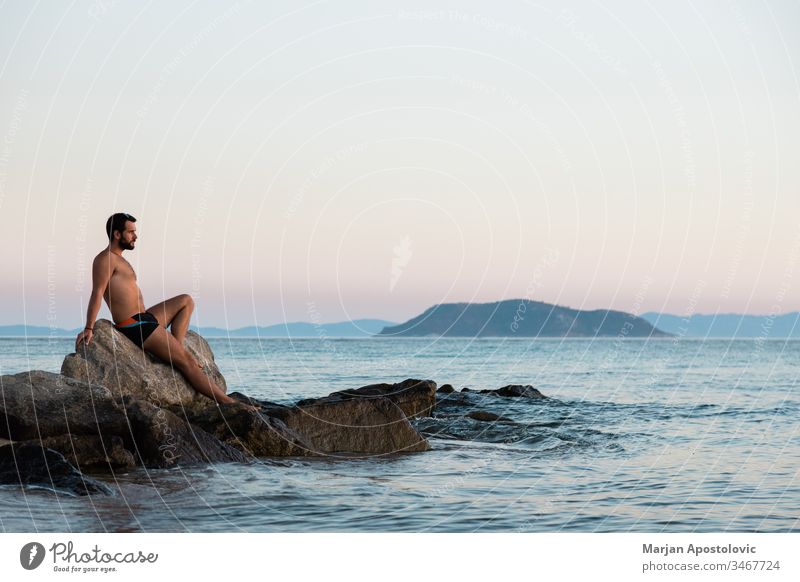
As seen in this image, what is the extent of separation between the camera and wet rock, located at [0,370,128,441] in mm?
12148

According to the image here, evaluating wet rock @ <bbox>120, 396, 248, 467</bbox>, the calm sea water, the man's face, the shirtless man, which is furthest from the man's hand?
the calm sea water

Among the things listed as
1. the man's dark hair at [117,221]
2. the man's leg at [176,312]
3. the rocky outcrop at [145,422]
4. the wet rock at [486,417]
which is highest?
the man's dark hair at [117,221]

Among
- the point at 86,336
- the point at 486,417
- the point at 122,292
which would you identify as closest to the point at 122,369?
the point at 86,336

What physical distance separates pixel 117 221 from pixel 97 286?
0.93 metres

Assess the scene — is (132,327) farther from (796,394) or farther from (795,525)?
(796,394)

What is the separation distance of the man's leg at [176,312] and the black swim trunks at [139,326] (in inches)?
4.8

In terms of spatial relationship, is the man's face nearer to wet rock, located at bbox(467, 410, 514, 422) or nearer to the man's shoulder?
the man's shoulder

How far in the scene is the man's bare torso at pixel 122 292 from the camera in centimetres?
1289

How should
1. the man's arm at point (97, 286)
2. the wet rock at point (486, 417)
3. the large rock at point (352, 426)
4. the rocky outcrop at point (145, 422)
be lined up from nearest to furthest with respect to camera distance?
1. the rocky outcrop at point (145, 422)
2. the man's arm at point (97, 286)
3. the large rock at point (352, 426)
4. the wet rock at point (486, 417)

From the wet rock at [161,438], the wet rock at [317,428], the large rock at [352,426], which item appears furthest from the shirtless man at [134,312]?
the wet rock at [161,438]

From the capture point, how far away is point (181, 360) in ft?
46.5

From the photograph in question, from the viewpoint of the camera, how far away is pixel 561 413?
23.1 meters

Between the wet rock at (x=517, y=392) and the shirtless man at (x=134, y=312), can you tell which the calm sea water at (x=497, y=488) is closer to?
the shirtless man at (x=134, y=312)

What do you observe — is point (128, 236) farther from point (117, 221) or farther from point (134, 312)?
point (134, 312)
